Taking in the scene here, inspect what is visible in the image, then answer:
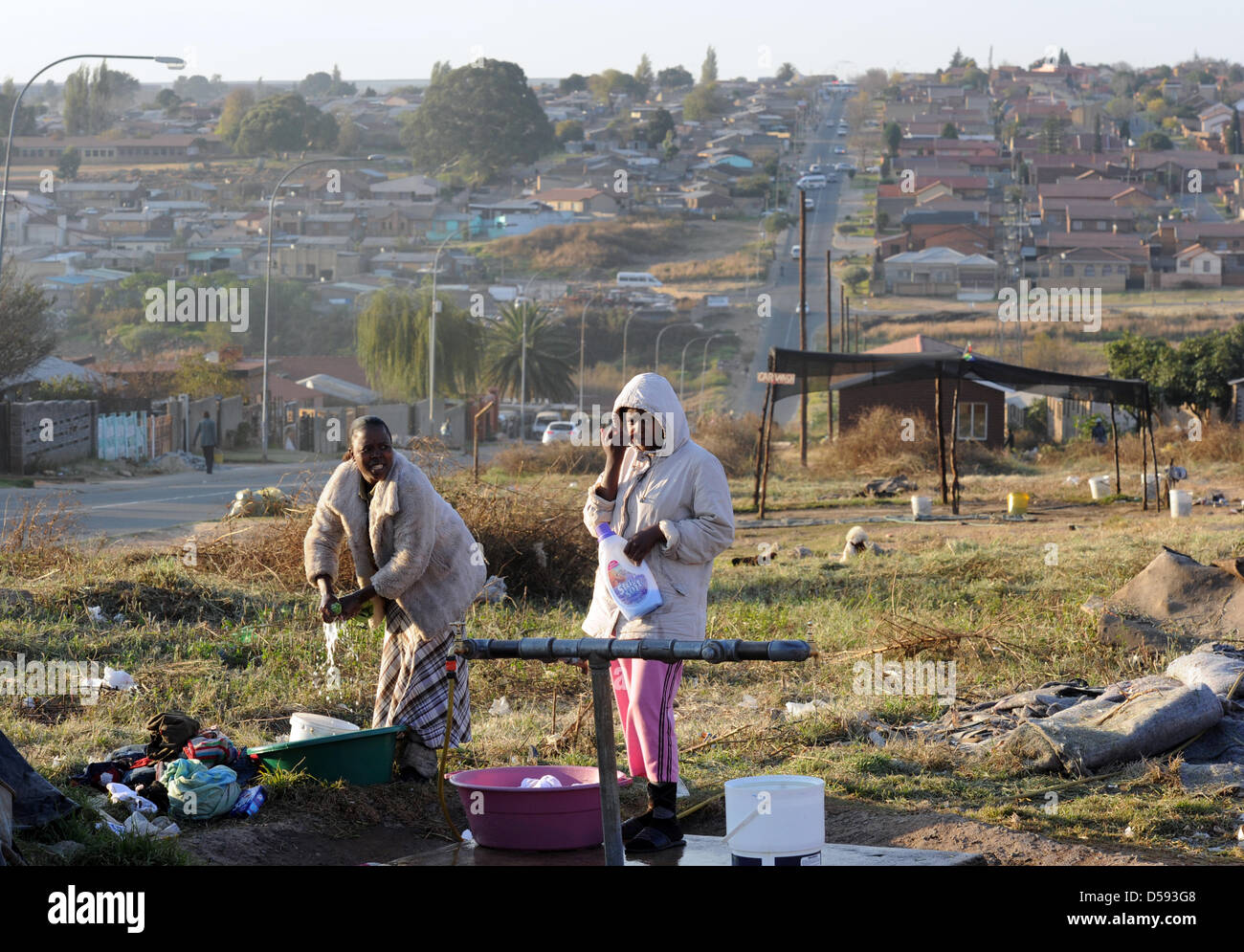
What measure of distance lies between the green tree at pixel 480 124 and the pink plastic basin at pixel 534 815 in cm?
14048

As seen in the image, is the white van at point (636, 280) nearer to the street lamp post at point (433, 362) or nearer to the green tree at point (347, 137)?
the street lamp post at point (433, 362)

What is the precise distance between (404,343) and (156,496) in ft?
92.2

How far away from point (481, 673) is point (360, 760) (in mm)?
2980

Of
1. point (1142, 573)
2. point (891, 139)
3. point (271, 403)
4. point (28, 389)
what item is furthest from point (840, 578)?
point (891, 139)

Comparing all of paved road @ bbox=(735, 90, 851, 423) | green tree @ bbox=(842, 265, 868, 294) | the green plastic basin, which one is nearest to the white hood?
the green plastic basin

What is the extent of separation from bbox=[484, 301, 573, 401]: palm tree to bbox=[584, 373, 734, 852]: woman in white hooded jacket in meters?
52.4

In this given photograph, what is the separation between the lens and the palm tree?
5781cm

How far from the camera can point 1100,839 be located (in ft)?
17.7

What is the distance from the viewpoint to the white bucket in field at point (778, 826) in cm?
427

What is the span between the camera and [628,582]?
5.06 meters

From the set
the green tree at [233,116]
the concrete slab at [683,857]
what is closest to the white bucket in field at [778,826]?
the concrete slab at [683,857]

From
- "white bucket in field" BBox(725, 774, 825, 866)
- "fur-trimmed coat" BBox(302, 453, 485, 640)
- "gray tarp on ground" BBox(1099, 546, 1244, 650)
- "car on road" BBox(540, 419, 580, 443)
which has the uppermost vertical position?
"fur-trimmed coat" BBox(302, 453, 485, 640)

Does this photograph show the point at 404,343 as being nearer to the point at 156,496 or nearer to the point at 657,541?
the point at 156,496

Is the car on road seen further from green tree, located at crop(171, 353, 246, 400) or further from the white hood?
the white hood
